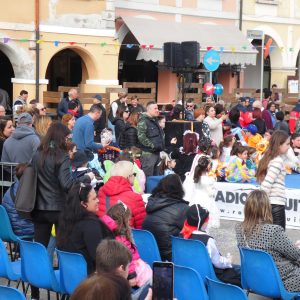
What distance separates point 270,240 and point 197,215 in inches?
27.2

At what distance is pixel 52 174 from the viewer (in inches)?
313

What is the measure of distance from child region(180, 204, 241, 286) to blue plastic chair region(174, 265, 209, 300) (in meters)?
1.12

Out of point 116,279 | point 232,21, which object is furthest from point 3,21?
point 116,279

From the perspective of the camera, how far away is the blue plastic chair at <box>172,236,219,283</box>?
7.15 m

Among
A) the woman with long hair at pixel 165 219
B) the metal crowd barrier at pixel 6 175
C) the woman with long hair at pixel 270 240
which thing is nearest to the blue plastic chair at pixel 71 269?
the woman with long hair at pixel 165 219

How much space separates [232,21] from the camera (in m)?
29.5

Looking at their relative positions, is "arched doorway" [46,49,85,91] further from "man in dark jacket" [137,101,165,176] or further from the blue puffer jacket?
the blue puffer jacket

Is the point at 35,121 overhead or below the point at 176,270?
overhead

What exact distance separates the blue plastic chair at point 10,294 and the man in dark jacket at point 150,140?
25.8 feet

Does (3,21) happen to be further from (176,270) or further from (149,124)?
(176,270)

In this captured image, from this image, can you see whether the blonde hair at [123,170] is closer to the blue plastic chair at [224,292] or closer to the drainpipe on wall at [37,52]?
the blue plastic chair at [224,292]

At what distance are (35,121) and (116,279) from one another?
24.5 ft

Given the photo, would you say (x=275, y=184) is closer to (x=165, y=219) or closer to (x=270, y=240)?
(x=165, y=219)

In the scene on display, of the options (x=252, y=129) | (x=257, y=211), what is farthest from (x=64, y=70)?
(x=257, y=211)
